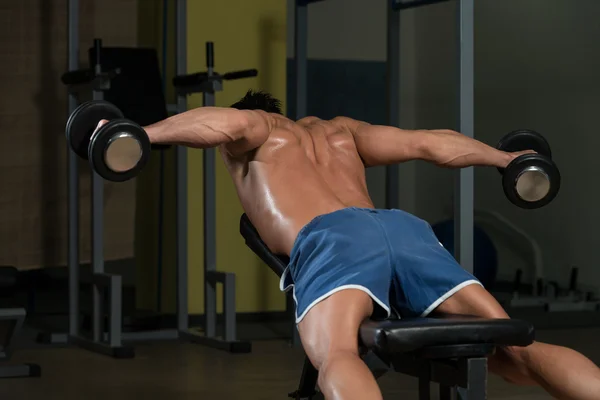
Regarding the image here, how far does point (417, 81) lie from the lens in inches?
278

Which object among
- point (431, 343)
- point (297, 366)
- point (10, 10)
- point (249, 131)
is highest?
point (10, 10)

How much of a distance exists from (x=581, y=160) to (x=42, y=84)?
3104 millimetres

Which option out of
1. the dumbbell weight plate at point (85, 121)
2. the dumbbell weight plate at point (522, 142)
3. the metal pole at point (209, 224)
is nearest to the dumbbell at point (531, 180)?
the dumbbell weight plate at point (522, 142)

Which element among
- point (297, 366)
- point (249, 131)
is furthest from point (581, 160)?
point (249, 131)

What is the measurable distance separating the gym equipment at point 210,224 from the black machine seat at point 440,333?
7.54 feet

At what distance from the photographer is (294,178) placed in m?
2.76

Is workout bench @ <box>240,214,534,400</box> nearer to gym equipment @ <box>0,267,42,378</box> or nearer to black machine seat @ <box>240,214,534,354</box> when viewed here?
black machine seat @ <box>240,214,534,354</box>

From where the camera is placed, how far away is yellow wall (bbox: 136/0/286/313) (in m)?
5.27

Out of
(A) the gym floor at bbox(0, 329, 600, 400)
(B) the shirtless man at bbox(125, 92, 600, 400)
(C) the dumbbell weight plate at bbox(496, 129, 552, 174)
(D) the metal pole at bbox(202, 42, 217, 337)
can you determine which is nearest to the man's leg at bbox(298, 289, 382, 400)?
(B) the shirtless man at bbox(125, 92, 600, 400)

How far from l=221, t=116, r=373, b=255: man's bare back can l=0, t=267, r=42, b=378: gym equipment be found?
1417 mm

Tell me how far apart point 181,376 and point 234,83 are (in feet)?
6.19

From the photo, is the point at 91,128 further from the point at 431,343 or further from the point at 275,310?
the point at 275,310

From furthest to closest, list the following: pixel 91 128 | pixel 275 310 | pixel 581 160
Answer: pixel 581 160 < pixel 275 310 < pixel 91 128

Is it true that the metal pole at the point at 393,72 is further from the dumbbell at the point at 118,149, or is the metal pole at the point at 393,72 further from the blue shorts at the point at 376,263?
the dumbbell at the point at 118,149
